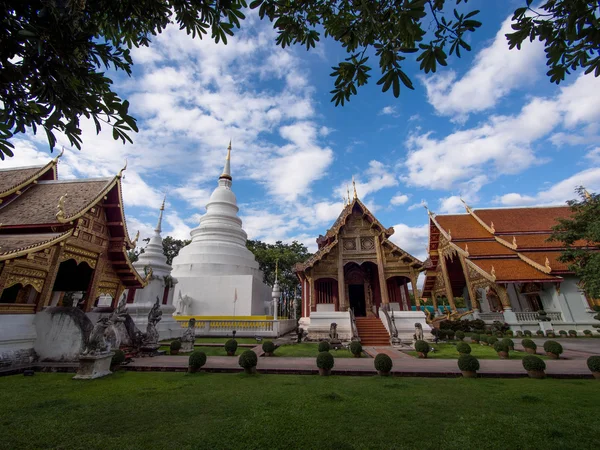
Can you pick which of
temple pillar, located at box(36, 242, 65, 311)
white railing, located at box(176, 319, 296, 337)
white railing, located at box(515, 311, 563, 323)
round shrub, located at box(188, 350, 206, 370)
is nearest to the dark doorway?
white railing, located at box(176, 319, 296, 337)

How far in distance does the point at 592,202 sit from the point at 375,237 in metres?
12.2

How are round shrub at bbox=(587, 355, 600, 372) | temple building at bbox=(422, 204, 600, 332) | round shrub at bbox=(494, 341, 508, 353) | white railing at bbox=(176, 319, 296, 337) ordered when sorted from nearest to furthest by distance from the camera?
1. round shrub at bbox=(587, 355, 600, 372)
2. round shrub at bbox=(494, 341, 508, 353)
3. white railing at bbox=(176, 319, 296, 337)
4. temple building at bbox=(422, 204, 600, 332)

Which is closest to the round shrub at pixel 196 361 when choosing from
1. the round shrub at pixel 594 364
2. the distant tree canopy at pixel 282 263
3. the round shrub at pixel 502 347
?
the round shrub at pixel 594 364

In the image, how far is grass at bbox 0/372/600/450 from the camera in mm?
3199

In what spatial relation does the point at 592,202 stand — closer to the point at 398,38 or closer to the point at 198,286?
the point at 398,38

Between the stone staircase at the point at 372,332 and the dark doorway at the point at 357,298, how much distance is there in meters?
2.66

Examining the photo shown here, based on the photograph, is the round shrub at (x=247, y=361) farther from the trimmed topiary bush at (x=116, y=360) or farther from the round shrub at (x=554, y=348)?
the round shrub at (x=554, y=348)

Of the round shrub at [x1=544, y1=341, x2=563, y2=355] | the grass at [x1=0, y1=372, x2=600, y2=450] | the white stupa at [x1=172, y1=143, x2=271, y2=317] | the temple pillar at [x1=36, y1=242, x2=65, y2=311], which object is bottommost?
the grass at [x1=0, y1=372, x2=600, y2=450]

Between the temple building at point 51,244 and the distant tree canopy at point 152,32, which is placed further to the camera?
the temple building at point 51,244

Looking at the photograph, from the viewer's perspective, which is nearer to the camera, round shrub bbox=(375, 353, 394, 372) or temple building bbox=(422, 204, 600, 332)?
round shrub bbox=(375, 353, 394, 372)

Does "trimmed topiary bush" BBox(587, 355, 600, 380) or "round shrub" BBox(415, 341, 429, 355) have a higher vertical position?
"round shrub" BBox(415, 341, 429, 355)

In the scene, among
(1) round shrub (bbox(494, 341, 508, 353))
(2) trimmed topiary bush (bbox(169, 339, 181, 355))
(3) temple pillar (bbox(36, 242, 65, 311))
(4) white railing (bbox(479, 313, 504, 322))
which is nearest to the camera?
(3) temple pillar (bbox(36, 242, 65, 311))

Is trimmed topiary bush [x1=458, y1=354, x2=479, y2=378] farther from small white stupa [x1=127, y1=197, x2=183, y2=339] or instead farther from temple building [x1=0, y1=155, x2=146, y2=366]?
small white stupa [x1=127, y1=197, x2=183, y2=339]

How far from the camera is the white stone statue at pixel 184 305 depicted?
64.7ft
